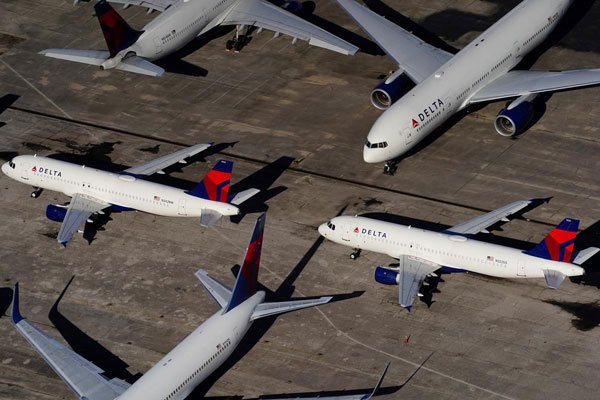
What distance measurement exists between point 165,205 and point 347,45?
2085 centimetres

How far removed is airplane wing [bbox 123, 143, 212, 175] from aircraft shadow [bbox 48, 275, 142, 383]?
12515mm

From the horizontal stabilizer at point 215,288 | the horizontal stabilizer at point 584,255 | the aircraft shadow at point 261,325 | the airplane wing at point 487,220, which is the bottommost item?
the aircraft shadow at point 261,325

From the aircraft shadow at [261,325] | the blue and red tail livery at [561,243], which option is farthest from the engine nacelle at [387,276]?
the blue and red tail livery at [561,243]

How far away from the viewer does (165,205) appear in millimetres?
83625

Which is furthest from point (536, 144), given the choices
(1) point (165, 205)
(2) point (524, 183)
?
(1) point (165, 205)

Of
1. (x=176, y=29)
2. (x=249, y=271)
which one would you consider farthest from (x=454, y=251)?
(x=176, y=29)

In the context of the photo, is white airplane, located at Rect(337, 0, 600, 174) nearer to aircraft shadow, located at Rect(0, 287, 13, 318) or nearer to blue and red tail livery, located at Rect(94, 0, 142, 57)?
blue and red tail livery, located at Rect(94, 0, 142, 57)

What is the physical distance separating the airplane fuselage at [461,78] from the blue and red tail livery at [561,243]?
593 inches

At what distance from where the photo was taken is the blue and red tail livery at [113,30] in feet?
309

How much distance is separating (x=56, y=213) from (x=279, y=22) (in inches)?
991

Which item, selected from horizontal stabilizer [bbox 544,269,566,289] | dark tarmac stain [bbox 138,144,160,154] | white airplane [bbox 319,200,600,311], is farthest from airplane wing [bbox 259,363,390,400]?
dark tarmac stain [bbox 138,144,160,154]

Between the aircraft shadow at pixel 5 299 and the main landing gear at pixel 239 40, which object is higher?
the main landing gear at pixel 239 40

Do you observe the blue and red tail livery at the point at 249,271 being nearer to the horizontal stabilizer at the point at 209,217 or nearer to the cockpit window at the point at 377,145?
the horizontal stabilizer at the point at 209,217

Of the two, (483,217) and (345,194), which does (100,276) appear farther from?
(483,217)
